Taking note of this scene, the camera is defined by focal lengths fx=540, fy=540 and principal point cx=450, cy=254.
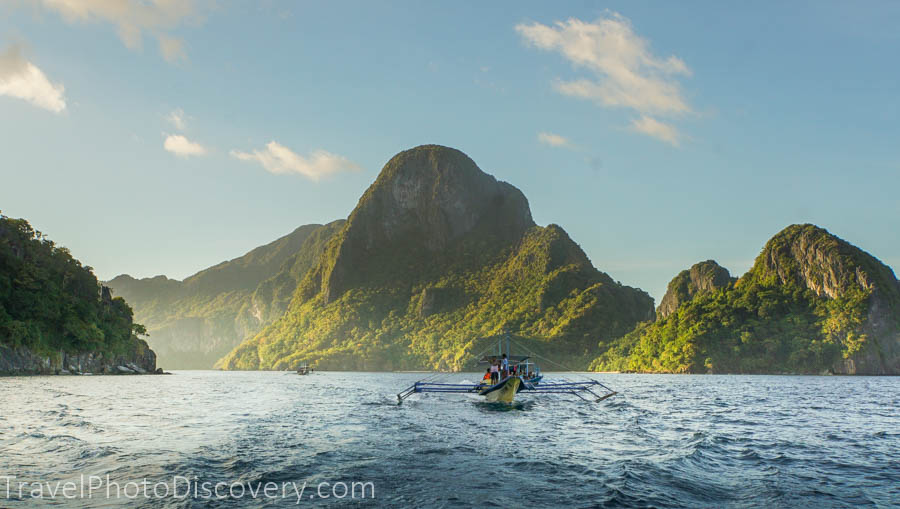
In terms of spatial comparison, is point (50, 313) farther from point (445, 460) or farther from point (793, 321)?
point (793, 321)

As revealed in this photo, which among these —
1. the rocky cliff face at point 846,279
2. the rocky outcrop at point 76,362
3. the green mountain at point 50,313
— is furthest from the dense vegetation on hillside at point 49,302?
the rocky cliff face at point 846,279

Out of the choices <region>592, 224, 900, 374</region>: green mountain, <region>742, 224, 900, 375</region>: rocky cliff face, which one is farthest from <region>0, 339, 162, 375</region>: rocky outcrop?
<region>742, 224, 900, 375</region>: rocky cliff face

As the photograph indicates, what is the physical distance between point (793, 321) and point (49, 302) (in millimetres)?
178784

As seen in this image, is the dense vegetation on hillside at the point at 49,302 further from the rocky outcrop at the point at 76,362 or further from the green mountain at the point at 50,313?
the rocky outcrop at the point at 76,362

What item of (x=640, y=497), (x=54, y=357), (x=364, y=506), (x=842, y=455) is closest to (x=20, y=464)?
(x=364, y=506)

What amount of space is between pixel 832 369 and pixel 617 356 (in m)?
66.7

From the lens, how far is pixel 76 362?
329 feet

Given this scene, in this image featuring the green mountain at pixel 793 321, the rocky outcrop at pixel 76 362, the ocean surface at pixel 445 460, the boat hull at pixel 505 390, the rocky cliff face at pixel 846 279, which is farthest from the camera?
the green mountain at pixel 793 321

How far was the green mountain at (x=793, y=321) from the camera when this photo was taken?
139m

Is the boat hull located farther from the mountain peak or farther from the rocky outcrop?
the mountain peak

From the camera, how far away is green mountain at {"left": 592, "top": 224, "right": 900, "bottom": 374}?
139 metres

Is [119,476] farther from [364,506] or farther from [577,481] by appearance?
[577,481]

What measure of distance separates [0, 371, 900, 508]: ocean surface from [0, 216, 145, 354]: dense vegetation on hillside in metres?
68.6

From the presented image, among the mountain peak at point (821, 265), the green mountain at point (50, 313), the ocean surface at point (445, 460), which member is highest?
the mountain peak at point (821, 265)
